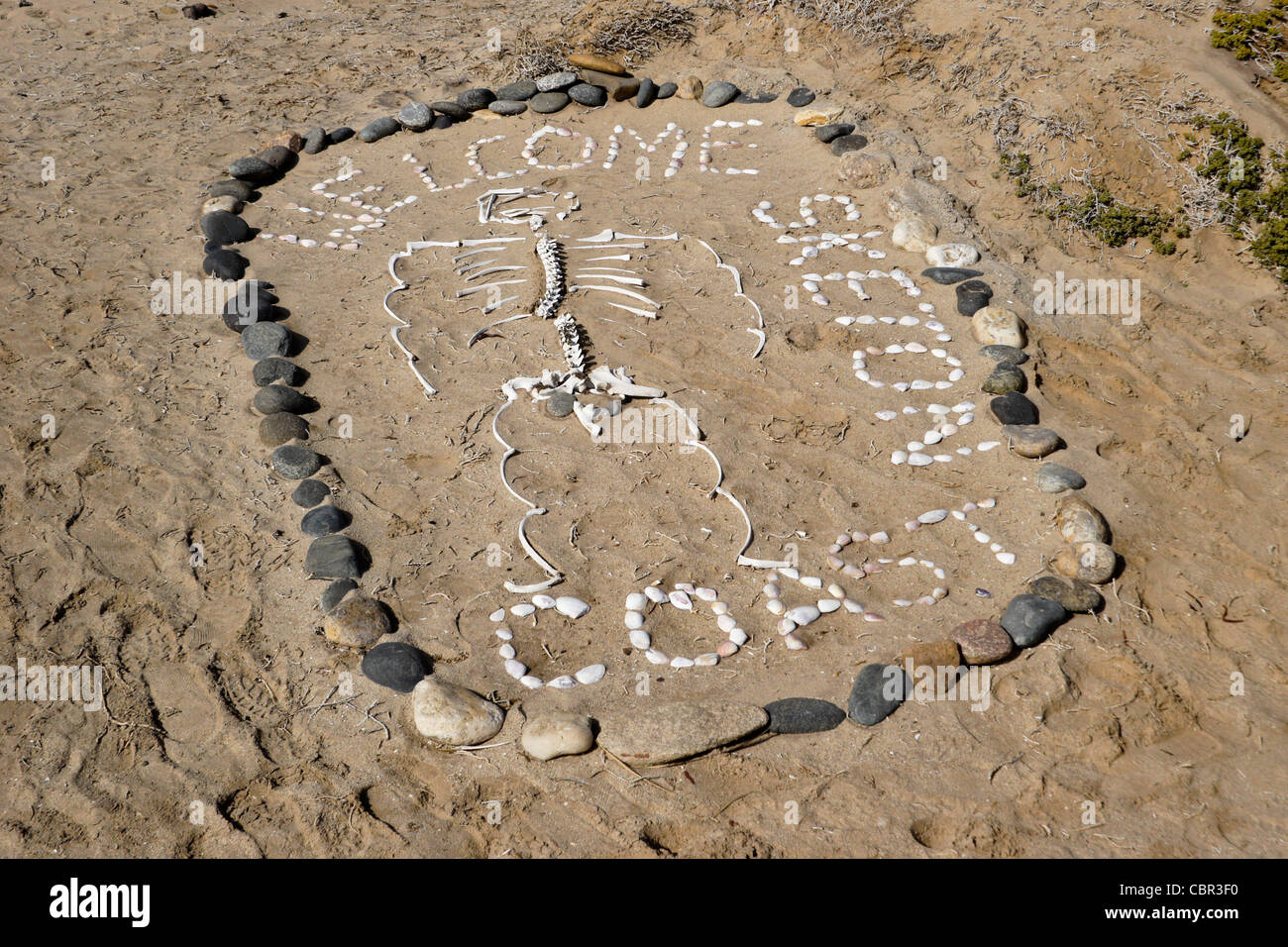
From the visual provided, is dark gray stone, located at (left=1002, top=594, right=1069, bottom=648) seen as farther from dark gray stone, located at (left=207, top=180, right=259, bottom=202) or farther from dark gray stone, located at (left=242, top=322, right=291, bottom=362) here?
dark gray stone, located at (left=207, top=180, right=259, bottom=202)

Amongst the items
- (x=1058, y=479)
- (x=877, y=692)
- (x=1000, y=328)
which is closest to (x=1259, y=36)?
(x=1000, y=328)

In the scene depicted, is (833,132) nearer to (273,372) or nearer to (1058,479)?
(1058,479)

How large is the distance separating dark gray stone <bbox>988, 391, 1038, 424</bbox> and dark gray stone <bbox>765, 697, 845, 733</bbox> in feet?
8.24

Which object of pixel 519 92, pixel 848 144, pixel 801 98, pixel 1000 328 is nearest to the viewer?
pixel 1000 328

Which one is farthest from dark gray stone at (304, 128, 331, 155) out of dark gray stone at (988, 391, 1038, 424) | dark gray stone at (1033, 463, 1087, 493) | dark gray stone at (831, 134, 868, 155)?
dark gray stone at (1033, 463, 1087, 493)

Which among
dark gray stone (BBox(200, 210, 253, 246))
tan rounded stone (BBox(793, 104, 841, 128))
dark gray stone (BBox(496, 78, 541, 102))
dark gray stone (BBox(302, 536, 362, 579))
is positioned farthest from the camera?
dark gray stone (BBox(496, 78, 541, 102))

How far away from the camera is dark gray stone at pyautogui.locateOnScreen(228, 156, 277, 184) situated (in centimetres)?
764

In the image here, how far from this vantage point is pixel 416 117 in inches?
339

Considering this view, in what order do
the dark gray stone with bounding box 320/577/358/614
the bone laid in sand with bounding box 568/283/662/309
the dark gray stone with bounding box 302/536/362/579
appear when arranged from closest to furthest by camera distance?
1. the dark gray stone with bounding box 320/577/358/614
2. the dark gray stone with bounding box 302/536/362/579
3. the bone laid in sand with bounding box 568/283/662/309

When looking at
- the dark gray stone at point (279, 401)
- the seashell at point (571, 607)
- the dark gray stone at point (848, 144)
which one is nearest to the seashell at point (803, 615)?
the seashell at point (571, 607)

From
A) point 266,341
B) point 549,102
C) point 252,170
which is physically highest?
point 549,102

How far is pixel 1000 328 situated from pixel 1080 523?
189cm
